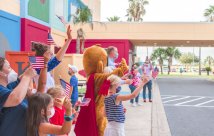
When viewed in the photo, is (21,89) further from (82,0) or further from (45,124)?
(82,0)

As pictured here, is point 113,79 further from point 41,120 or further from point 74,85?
point 74,85

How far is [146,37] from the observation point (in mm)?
28812

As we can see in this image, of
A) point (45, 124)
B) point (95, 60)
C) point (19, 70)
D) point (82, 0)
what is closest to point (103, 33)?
point (82, 0)

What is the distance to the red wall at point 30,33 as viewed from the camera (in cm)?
1437

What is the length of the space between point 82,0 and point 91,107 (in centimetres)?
2677

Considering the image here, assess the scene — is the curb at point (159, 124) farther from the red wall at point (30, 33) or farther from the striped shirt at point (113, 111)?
the red wall at point (30, 33)

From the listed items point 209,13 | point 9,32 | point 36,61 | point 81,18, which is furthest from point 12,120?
point 209,13

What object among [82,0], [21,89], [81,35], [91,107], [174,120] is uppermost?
[82,0]

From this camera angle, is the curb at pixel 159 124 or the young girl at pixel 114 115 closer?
the young girl at pixel 114 115

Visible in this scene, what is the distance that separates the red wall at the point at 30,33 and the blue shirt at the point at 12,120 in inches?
452

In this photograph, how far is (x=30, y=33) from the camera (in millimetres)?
15258

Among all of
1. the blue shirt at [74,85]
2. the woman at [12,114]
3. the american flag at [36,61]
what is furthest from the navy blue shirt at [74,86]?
the woman at [12,114]

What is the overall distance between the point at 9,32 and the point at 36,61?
9.85m

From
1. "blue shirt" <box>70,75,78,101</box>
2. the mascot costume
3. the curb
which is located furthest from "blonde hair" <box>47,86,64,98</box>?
"blue shirt" <box>70,75,78,101</box>
